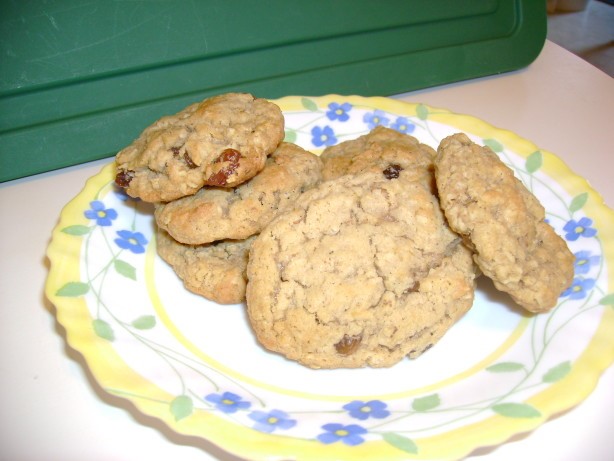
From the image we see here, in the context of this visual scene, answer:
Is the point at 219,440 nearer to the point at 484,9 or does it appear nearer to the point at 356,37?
the point at 356,37

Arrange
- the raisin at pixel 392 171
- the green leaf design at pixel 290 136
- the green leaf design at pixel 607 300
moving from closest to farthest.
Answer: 1. the green leaf design at pixel 607 300
2. the raisin at pixel 392 171
3. the green leaf design at pixel 290 136

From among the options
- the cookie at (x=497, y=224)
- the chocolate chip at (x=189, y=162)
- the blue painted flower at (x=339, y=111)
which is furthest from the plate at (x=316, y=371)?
the blue painted flower at (x=339, y=111)

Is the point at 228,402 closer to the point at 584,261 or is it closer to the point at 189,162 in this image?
the point at 189,162

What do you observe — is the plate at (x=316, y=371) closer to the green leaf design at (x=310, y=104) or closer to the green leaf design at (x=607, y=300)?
the green leaf design at (x=607, y=300)

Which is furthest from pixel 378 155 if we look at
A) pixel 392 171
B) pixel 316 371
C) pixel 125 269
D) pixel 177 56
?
pixel 177 56

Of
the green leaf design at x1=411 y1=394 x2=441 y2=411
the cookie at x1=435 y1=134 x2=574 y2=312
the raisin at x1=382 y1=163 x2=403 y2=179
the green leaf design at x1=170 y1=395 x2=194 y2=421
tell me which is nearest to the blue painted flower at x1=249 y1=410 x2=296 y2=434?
the green leaf design at x1=170 y1=395 x2=194 y2=421

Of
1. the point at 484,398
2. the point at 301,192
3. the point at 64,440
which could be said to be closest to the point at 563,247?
the point at 484,398
